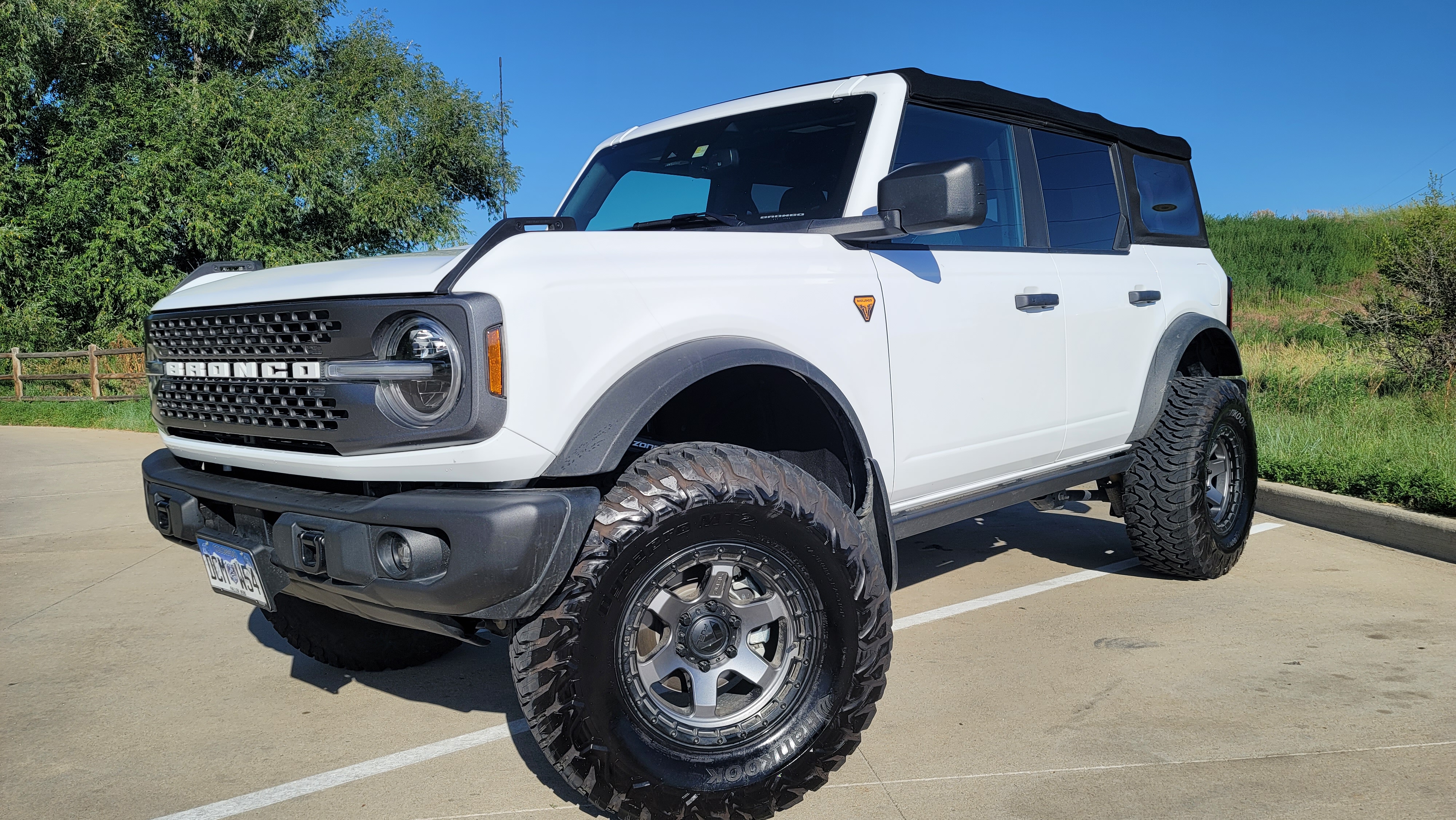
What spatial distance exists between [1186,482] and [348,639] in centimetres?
355

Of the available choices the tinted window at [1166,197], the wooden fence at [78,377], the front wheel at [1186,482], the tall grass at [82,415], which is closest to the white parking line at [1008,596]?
the front wheel at [1186,482]

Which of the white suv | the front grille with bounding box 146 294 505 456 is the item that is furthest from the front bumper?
the front grille with bounding box 146 294 505 456

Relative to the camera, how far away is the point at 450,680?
13.0 ft

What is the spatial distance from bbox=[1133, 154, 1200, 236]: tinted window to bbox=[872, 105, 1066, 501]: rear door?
1.19 meters

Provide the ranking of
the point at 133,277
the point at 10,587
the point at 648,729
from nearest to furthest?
the point at 648,729 < the point at 10,587 < the point at 133,277

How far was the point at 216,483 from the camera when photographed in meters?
2.92

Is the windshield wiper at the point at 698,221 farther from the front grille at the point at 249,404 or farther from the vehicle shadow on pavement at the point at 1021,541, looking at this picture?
the vehicle shadow on pavement at the point at 1021,541

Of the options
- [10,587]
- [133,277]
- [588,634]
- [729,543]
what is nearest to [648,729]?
[588,634]

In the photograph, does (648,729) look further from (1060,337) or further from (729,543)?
(1060,337)

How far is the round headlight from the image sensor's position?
7.83 ft

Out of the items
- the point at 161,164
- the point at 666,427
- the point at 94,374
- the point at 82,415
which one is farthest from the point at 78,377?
the point at 666,427

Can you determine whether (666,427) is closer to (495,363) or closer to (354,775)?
(495,363)

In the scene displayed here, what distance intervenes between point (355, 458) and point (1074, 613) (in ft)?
10.6

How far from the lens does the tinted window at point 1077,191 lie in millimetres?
4320
